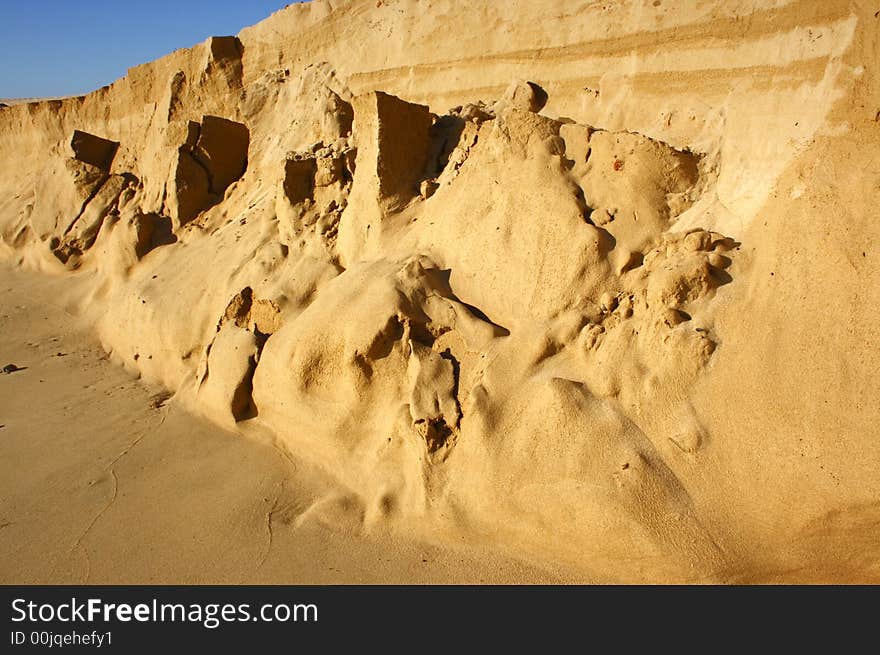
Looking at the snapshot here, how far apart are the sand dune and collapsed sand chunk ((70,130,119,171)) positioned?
324 centimetres

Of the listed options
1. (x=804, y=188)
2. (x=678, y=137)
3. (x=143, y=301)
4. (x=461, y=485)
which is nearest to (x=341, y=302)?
(x=461, y=485)

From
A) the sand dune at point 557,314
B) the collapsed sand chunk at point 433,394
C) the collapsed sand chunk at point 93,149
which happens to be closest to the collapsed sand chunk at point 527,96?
the sand dune at point 557,314

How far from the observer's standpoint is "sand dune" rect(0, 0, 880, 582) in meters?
2.19

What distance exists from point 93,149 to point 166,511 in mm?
5923

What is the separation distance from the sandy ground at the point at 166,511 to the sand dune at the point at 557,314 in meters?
0.03

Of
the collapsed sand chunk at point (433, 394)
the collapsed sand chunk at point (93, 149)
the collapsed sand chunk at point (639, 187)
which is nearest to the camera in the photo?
the collapsed sand chunk at point (433, 394)

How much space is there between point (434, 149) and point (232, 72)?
11.3 feet

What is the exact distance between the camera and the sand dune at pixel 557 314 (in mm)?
2193

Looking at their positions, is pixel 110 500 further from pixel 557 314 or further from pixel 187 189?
pixel 187 189

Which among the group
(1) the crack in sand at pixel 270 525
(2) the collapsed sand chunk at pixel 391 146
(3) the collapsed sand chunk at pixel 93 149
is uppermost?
(3) the collapsed sand chunk at pixel 93 149

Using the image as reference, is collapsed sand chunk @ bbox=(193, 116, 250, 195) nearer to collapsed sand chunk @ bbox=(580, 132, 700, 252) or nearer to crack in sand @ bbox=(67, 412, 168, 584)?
crack in sand @ bbox=(67, 412, 168, 584)

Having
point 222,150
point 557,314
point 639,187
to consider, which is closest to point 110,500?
point 557,314

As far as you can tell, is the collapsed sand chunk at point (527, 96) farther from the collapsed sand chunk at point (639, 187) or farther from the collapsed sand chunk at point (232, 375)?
the collapsed sand chunk at point (232, 375)

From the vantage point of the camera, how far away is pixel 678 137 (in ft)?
10.5
